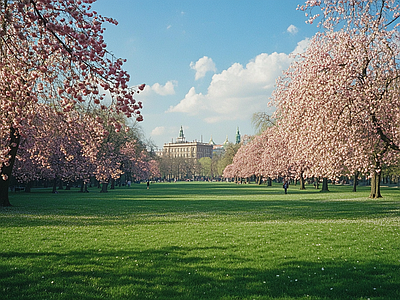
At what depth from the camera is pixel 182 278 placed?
27.3 feet

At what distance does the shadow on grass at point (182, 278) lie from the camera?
7246mm

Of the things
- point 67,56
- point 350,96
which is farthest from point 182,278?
point 350,96

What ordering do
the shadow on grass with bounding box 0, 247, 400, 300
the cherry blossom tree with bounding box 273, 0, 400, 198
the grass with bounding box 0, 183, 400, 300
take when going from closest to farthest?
the shadow on grass with bounding box 0, 247, 400, 300, the grass with bounding box 0, 183, 400, 300, the cherry blossom tree with bounding box 273, 0, 400, 198

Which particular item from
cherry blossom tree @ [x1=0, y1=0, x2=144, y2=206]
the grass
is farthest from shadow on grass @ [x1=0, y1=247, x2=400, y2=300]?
cherry blossom tree @ [x1=0, y1=0, x2=144, y2=206]

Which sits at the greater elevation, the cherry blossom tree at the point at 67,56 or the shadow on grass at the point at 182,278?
the cherry blossom tree at the point at 67,56

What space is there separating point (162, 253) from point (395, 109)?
15.7 metres

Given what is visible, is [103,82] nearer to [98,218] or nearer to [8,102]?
[8,102]

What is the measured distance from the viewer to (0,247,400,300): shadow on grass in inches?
285

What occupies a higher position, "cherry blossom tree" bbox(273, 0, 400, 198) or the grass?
"cherry blossom tree" bbox(273, 0, 400, 198)

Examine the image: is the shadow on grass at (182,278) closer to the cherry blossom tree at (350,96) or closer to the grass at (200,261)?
the grass at (200,261)

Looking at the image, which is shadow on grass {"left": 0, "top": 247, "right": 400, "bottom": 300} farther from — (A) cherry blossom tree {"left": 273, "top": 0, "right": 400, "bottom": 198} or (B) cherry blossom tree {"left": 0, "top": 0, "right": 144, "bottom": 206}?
(A) cherry blossom tree {"left": 273, "top": 0, "right": 400, "bottom": 198}

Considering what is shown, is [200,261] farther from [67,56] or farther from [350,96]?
[350,96]

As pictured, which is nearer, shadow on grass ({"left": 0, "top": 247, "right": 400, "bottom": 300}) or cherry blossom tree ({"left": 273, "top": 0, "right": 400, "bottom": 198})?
shadow on grass ({"left": 0, "top": 247, "right": 400, "bottom": 300})

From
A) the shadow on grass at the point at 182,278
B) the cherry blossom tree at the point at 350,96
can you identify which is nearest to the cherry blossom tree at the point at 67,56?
the shadow on grass at the point at 182,278
